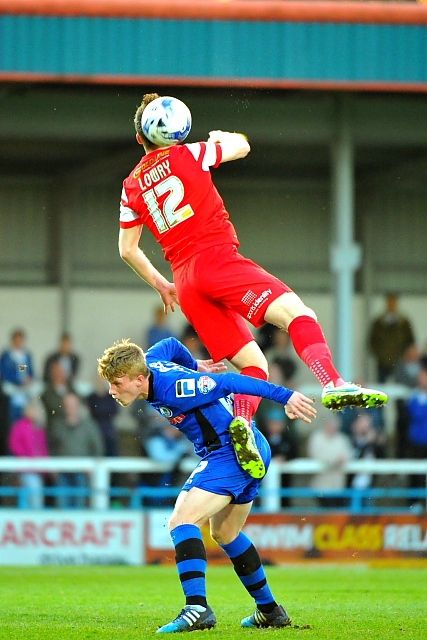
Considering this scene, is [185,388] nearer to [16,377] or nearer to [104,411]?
[104,411]

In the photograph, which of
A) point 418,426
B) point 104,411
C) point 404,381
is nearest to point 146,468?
point 104,411

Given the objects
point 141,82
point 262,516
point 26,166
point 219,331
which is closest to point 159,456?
point 262,516

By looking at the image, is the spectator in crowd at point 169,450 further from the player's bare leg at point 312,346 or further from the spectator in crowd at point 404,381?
the player's bare leg at point 312,346

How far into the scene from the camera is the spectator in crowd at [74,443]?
14.6 metres

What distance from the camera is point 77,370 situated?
54.4 feet

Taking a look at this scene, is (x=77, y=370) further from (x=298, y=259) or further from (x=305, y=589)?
(x=305, y=589)

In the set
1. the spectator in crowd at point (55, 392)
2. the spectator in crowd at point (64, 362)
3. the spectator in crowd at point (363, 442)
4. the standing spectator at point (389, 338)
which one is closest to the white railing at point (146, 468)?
the spectator in crowd at point (363, 442)

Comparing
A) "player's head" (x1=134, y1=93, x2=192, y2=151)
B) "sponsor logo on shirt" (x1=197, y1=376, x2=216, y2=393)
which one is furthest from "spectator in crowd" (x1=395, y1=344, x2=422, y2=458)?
"sponsor logo on shirt" (x1=197, y1=376, x2=216, y2=393)

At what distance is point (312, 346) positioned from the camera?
7004mm

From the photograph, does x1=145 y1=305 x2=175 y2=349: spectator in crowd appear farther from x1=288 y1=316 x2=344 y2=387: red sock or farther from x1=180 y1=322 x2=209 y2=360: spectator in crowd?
x1=288 y1=316 x2=344 y2=387: red sock

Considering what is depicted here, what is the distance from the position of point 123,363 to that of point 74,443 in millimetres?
8654

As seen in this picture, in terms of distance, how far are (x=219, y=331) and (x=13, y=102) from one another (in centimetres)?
911

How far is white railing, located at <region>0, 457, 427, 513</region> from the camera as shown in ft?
47.1

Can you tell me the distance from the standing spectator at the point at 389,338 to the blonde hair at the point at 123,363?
1058 centimetres
